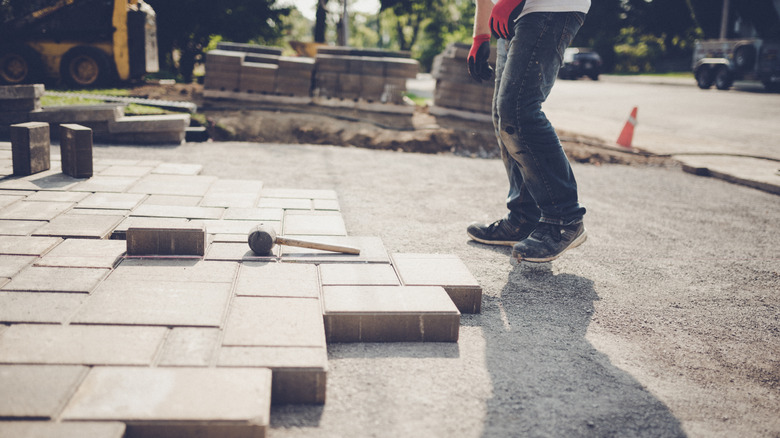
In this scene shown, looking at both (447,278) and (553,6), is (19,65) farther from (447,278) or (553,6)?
(447,278)

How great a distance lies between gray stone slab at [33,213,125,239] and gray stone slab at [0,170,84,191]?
690mm

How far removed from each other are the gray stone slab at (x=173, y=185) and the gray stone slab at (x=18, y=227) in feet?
2.57

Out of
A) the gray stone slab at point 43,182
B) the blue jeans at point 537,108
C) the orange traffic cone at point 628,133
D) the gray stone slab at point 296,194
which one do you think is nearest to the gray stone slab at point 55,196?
the gray stone slab at point 43,182

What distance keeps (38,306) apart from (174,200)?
5.10 feet

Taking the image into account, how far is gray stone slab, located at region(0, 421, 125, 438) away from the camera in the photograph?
4.11 feet

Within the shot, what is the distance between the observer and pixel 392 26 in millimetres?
50688

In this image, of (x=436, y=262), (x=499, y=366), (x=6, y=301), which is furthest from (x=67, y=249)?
(x=499, y=366)

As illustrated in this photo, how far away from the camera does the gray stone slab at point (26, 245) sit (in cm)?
235

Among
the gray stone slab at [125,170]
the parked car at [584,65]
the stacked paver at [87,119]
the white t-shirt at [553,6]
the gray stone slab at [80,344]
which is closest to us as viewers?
the gray stone slab at [80,344]

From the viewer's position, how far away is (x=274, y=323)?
1.87 m

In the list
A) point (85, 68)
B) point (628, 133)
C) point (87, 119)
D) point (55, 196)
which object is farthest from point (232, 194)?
point (85, 68)

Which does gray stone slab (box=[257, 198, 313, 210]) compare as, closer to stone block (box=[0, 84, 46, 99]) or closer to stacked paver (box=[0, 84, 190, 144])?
stacked paver (box=[0, 84, 190, 144])

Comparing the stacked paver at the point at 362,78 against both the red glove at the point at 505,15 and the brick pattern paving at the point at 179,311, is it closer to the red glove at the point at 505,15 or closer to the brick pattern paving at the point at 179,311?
the brick pattern paving at the point at 179,311

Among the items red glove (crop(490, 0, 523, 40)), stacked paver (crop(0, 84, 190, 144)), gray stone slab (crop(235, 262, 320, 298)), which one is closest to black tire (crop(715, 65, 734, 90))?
stacked paver (crop(0, 84, 190, 144))
